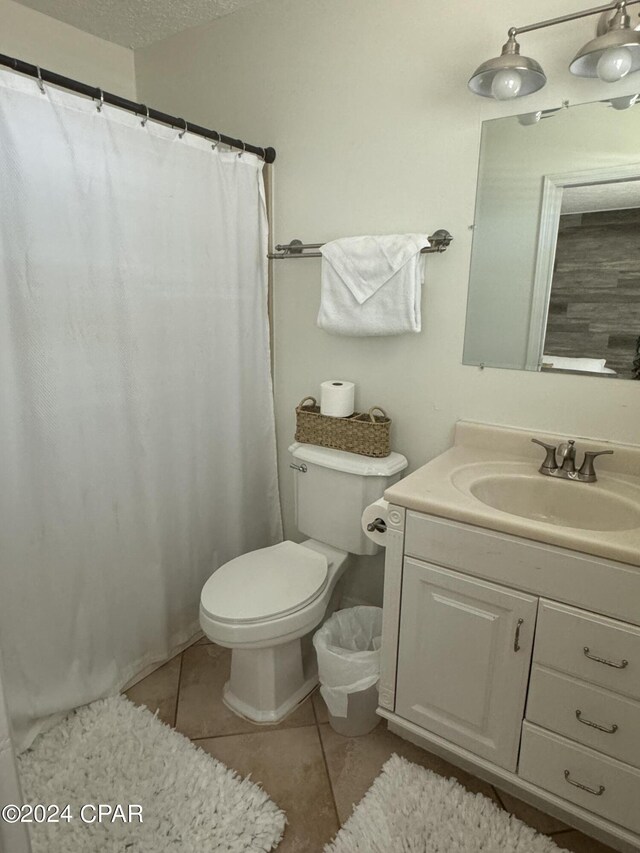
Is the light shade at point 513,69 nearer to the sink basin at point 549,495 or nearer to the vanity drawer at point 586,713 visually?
the sink basin at point 549,495

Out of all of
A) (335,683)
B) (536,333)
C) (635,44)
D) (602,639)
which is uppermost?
(635,44)

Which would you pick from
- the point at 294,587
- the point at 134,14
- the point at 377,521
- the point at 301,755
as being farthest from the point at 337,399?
the point at 134,14

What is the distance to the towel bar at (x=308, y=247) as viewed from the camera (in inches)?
63.2

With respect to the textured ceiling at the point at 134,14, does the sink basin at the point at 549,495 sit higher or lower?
lower

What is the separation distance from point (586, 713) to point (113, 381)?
5.03 ft

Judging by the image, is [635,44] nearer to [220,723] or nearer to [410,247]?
[410,247]

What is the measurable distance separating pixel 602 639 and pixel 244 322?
1.53m

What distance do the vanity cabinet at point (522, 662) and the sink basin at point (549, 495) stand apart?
8.6 inches

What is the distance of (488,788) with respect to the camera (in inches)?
55.3

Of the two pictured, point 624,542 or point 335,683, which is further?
point 335,683

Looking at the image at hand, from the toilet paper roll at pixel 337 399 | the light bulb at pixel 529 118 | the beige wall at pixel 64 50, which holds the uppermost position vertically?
the beige wall at pixel 64 50

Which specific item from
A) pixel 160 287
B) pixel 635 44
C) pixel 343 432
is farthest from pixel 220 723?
pixel 635 44

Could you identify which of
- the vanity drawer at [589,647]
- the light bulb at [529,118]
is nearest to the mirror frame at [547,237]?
the light bulb at [529,118]

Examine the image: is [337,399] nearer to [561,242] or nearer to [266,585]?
[266,585]
